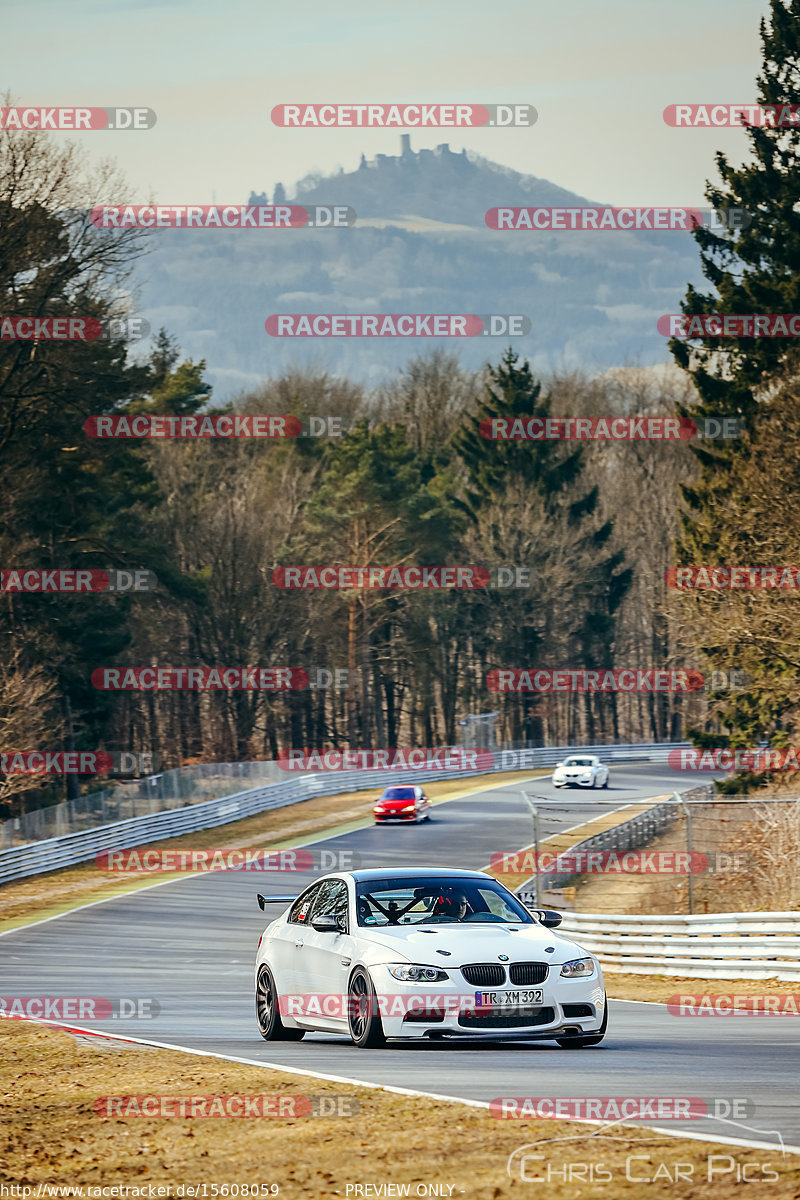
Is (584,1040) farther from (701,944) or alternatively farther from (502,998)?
(701,944)

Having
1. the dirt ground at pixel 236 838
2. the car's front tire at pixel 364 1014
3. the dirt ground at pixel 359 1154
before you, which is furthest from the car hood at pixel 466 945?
the dirt ground at pixel 236 838

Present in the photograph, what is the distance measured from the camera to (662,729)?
3659 inches

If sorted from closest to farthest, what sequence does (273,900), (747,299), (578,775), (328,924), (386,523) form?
(328,924), (273,900), (747,299), (578,775), (386,523)

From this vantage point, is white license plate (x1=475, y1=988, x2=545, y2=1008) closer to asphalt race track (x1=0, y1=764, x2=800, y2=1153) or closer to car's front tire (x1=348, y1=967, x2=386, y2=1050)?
asphalt race track (x1=0, y1=764, x2=800, y2=1153)

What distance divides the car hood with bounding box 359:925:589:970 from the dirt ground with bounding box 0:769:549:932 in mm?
23172

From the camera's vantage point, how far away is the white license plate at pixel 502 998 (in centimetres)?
1076

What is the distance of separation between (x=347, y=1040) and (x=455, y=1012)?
2.24 m

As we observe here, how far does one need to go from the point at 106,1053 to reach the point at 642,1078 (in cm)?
558

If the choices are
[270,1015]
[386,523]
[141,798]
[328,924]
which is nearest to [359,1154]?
[328,924]

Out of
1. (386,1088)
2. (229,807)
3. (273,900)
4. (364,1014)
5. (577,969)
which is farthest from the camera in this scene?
(229,807)

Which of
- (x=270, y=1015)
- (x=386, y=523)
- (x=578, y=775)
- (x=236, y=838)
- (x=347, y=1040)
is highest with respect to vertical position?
(x=386, y=523)

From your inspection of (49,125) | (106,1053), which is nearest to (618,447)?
(49,125)

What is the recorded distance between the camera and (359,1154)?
24.4 feet

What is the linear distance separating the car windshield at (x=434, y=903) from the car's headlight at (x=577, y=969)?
838 mm
